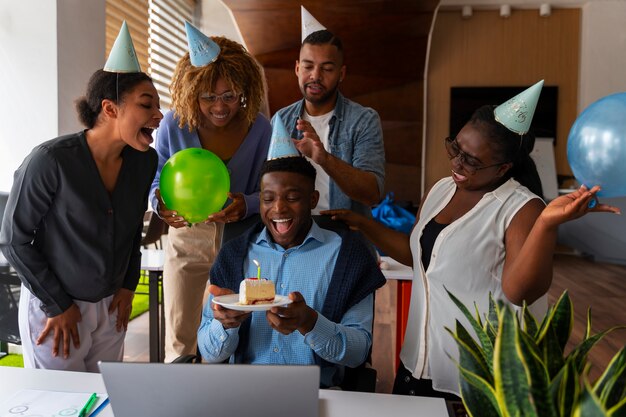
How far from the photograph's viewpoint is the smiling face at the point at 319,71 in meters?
2.17

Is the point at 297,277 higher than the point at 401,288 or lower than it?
higher

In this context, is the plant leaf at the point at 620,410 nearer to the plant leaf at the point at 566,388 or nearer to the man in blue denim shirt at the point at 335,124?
the plant leaf at the point at 566,388

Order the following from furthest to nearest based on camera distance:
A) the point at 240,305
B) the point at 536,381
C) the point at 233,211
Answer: the point at 233,211
the point at 240,305
the point at 536,381

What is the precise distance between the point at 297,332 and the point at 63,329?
74 cm

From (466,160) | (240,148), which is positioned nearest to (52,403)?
(466,160)

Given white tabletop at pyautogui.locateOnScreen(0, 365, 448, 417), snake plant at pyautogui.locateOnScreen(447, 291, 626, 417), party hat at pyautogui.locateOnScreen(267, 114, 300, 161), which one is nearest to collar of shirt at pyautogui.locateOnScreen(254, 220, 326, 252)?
→ party hat at pyautogui.locateOnScreen(267, 114, 300, 161)

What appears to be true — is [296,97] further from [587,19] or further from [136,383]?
[136,383]

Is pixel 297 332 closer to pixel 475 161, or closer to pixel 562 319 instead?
pixel 475 161

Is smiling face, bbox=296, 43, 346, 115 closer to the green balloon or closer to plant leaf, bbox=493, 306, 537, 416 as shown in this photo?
the green balloon

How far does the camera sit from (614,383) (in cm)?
80

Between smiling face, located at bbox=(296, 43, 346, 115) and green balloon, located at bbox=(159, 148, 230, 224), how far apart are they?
53cm

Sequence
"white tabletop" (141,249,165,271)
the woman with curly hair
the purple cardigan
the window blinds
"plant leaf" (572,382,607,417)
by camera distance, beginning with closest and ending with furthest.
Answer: "plant leaf" (572,382,607,417)
the woman with curly hair
the purple cardigan
"white tabletop" (141,249,165,271)
the window blinds

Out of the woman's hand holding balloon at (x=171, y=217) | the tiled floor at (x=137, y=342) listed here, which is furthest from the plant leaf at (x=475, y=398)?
the tiled floor at (x=137, y=342)

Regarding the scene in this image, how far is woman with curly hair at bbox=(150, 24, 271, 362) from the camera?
219cm
